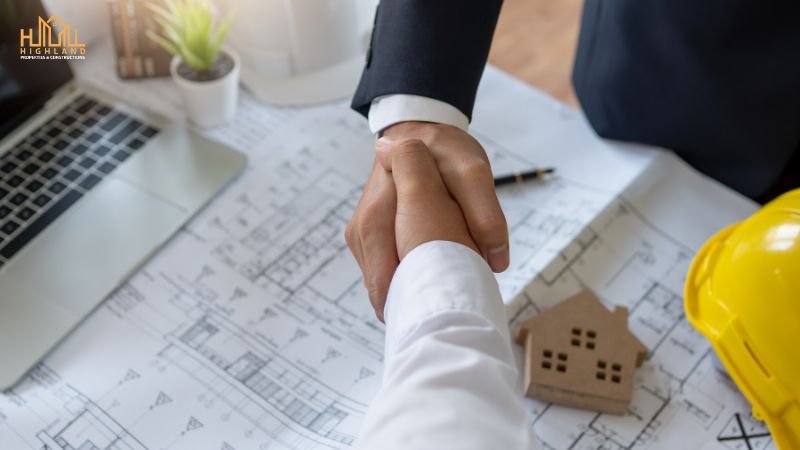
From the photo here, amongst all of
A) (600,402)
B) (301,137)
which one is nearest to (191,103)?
(301,137)

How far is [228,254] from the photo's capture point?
79cm

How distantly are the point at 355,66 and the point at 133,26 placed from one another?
264 mm

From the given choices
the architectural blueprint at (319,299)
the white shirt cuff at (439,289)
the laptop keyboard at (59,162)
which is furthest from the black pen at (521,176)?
the laptop keyboard at (59,162)

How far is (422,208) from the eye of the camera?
63 centimetres

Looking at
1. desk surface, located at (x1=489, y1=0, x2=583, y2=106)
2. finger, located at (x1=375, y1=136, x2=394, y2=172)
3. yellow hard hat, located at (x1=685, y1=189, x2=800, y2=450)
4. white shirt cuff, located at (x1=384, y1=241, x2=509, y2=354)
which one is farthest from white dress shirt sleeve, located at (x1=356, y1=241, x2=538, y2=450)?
desk surface, located at (x1=489, y1=0, x2=583, y2=106)

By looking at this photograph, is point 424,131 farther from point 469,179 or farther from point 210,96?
point 210,96

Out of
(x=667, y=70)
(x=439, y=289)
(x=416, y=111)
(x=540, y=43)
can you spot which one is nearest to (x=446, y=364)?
(x=439, y=289)

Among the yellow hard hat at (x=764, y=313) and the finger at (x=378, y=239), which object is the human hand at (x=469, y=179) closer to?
the finger at (x=378, y=239)

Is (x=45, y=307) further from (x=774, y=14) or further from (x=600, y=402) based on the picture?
(x=774, y=14)

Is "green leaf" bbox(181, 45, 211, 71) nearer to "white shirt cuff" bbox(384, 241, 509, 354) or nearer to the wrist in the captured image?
the wrist

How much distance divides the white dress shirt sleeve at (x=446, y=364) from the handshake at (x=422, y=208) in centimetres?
3

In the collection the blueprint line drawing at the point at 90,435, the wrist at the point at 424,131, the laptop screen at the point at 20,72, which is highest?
the wrist at the point at 424,131

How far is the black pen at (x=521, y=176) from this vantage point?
0.84 m

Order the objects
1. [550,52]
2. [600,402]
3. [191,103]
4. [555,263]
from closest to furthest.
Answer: [600,402], [555,263], [191,103], [550,52]
